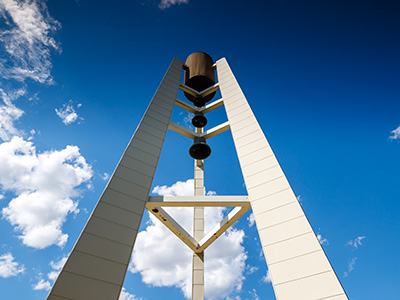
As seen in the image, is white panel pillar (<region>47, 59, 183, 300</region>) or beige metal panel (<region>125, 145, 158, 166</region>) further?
beige metal panel (<region>125, 145, 158, 166</region>)

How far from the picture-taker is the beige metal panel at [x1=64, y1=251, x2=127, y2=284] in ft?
16.5

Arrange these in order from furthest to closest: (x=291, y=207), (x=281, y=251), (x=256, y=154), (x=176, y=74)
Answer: (x=176, y=74), (x=256, y=154), (x=291, y=207), (x=281, y=251)

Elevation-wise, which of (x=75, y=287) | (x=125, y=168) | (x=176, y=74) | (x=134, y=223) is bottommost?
(x=75, y=287)

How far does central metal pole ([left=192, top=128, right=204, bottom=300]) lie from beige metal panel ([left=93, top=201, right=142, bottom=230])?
493cm

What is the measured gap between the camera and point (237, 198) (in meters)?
7.36

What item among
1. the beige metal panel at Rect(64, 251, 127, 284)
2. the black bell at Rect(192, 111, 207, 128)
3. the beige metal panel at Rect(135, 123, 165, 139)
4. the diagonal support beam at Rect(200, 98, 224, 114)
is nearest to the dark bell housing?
the diagonal support beam at Rect(200, 98, 224, 114)

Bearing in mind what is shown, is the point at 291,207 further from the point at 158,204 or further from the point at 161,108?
the point at 161,108

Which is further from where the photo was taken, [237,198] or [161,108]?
[161,108]

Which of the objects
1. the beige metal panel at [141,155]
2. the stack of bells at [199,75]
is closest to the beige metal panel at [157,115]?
the beige metal panel at [141,155]

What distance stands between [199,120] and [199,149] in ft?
7.29

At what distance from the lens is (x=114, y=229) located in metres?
5.95

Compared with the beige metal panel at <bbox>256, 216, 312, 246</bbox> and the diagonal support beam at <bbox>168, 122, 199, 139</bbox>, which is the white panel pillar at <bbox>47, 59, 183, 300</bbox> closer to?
the diagonal support beam at <bbox>168, 122, 199, 139</bbox>

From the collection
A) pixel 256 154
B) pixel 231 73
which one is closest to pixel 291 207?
pixel 256 154

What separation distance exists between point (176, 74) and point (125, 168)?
7483 millimetres
